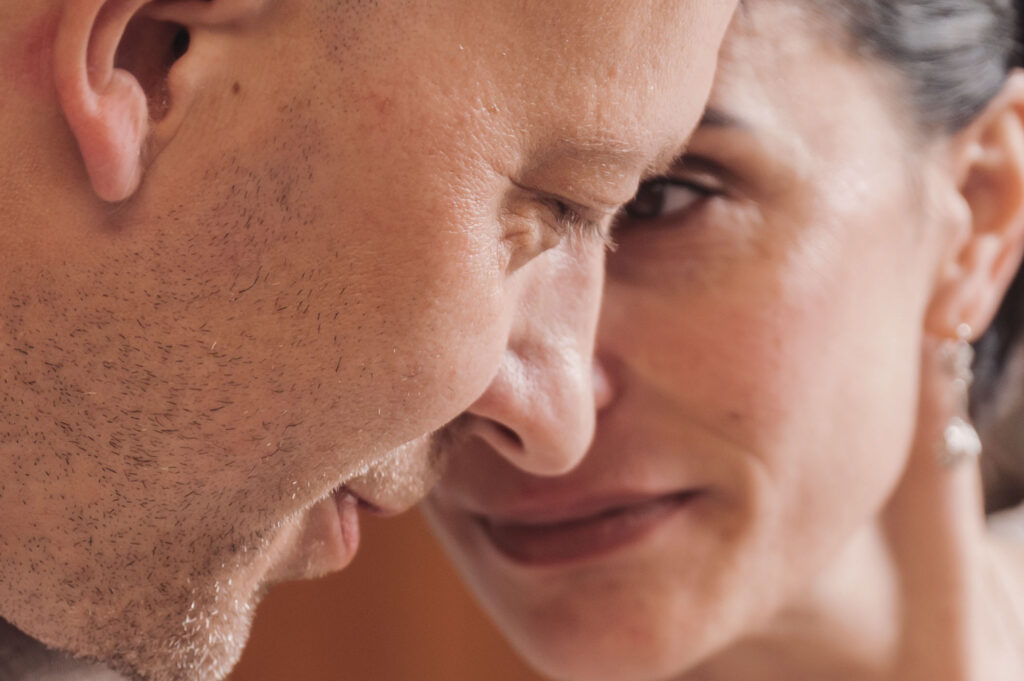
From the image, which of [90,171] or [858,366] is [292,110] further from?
[858,366]

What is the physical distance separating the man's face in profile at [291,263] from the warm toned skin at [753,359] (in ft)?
0.64

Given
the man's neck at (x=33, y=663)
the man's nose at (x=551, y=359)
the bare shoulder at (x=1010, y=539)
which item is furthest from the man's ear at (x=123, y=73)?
the bare shoulder at (x=1010, y=539)

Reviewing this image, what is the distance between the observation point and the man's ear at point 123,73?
381 mm

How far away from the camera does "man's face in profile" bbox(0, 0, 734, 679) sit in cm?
40

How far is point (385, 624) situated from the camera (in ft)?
3.96

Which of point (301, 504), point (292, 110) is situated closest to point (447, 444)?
point (301, 504)

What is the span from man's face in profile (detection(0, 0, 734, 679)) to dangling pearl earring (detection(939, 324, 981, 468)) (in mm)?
432

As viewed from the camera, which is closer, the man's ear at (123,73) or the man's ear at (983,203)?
the man's ear at (123,73)

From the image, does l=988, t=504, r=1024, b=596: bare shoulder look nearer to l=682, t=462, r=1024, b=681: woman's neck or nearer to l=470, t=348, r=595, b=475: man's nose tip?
l=682, t=462, r=1024, b=681: woman's neck

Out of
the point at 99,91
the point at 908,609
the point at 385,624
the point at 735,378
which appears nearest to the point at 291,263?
the point at 99,91

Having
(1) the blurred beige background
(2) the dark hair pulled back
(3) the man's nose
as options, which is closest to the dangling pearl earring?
(2) the dark hair pulled back

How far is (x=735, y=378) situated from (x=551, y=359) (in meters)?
0.18

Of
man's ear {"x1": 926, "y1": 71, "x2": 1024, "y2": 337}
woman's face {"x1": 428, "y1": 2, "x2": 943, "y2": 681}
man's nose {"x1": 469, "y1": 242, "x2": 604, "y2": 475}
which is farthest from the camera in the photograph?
man's ear {"x1": 926, "y1": 71, "x2": 1024, "y2": 337}

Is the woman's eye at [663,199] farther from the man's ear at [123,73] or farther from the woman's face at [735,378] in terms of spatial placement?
the man's ear at [123,73]
